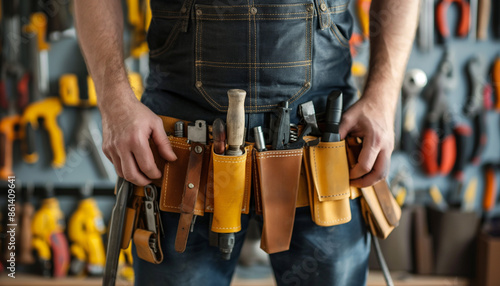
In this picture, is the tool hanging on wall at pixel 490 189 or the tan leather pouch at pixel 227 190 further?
the tool hanging on wall at pixel 490 189

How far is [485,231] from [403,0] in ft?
5.61

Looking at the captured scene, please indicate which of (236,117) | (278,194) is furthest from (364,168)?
(236,117)

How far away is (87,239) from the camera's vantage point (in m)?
2.17

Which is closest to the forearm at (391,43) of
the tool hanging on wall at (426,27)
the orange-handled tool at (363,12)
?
the orange-handled tool at (363,12)

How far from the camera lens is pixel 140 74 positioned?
2238 millimetres

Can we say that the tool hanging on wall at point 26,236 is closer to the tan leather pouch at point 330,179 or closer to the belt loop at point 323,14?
the tan leather pouch at point 330,179

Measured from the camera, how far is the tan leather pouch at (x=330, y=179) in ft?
2.64

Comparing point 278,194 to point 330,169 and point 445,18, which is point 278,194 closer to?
point 330,169

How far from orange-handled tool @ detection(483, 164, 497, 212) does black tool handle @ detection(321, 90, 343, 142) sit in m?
1.85

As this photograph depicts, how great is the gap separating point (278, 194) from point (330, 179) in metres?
0.12

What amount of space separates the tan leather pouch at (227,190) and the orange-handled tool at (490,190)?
2.00m

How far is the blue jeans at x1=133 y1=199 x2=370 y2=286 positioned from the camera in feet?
2.65

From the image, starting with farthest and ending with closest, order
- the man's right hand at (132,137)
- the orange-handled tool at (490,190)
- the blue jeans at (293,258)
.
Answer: the orange-handled tool at (490,190) → the blue jeans at (293,258) → the man's right hand at (132,137)

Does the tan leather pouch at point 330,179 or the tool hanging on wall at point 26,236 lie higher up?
the tan leather pouch at point 330,179
